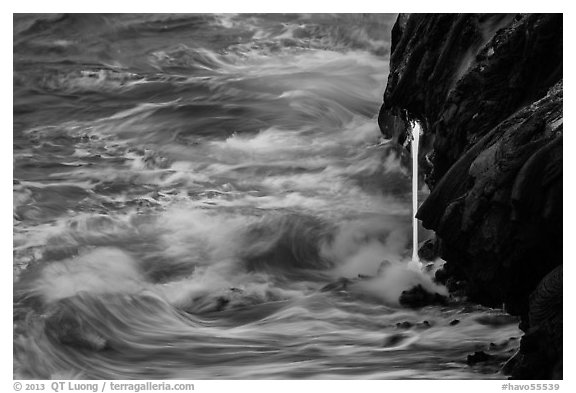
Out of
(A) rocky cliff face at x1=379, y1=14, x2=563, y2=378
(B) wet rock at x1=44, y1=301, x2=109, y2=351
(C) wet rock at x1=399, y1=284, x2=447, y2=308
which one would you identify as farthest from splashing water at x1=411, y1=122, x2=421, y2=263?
(B) wet rock at x1=44, y1=301, x2=109, y2=351

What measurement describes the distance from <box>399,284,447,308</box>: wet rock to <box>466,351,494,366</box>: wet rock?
0.71 metres

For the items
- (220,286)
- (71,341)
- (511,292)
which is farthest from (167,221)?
(511,292)

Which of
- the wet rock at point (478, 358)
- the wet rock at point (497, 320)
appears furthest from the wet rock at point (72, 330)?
the wet rock at point (497, 320)

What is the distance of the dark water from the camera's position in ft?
33.5

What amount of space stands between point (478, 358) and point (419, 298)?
2.94 feet

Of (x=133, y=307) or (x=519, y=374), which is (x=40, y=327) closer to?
(x=133, y=307)

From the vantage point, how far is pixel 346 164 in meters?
11.2

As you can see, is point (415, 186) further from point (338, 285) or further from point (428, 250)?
point (338, 285)

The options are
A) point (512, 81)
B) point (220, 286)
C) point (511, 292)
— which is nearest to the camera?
point (511, 292)

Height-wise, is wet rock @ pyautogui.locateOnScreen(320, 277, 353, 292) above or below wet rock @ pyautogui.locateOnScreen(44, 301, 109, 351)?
above

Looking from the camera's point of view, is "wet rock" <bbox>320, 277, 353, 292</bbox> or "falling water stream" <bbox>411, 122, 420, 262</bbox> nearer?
"wet rock" <bbox>320, 277, 353, 292</bbox>

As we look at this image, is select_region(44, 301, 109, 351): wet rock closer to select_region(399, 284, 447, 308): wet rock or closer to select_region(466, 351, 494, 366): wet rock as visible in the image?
select_region(399, 284, 447, 308): wet rock

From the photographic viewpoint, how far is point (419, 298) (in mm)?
10672
